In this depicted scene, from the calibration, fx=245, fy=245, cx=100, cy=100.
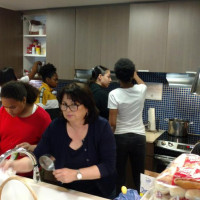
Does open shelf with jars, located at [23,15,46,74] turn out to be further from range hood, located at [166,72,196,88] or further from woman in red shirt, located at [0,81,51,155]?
woman in red shirt, located at [0,81,51,155]

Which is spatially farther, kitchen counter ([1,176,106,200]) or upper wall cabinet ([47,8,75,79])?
upper wall cabinet ([47,8,75,79])

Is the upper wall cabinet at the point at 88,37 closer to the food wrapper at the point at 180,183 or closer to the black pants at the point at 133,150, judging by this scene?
the black pants at the point at 133,150

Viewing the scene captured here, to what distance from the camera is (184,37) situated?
245 centimetres

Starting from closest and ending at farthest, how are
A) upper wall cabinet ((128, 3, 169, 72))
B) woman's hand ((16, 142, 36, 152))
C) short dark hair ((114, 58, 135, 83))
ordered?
woman's hand ((16, 142, 36, 152))
short dark hair ((114, 58, 135, 83))
upper wall cabinet ((128, 3, 169, 72))

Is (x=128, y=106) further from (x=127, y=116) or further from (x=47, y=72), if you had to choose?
(x=47, y=72)

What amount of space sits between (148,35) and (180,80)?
2.20 feet

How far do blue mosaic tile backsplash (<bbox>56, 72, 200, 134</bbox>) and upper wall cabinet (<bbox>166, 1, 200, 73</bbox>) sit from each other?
1.59 feet

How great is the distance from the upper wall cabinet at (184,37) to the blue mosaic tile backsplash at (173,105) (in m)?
0.49

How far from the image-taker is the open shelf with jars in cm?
348

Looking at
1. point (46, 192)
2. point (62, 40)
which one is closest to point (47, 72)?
point (62, 40)

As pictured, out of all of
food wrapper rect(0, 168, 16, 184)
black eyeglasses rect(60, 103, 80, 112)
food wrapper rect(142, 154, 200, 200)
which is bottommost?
food wrapper rect(0, 168, 16, 184)

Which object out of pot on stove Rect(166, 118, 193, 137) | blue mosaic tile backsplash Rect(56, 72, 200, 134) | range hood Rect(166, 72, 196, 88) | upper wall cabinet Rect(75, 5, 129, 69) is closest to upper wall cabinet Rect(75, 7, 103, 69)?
upper wall cabinet Rect(75, 5, 129, 69)

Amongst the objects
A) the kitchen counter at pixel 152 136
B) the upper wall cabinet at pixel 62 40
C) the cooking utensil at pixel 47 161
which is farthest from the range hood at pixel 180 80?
the cooking utensil at pixel 47 161

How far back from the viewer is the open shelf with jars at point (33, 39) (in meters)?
3.48
